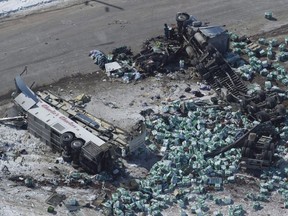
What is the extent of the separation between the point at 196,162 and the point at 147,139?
2.75 meters

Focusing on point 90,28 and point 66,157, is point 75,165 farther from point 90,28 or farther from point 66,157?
point 90,28

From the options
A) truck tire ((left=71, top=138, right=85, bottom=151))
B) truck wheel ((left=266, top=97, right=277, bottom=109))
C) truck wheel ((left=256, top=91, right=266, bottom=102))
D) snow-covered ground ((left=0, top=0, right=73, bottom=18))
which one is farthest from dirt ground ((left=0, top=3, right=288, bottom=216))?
snow-covered ground ((left=0, top=0, right=73, bottom=18))

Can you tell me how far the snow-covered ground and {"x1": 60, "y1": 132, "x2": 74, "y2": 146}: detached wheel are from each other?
47.4 feet

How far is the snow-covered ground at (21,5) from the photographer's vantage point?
40969mm

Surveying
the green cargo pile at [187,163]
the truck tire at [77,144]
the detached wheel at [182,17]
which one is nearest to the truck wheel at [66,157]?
the truck tire at [77,144]

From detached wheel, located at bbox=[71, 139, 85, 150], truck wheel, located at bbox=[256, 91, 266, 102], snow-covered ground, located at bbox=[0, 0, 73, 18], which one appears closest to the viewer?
detached wheel, located at bbox=[71, 139, 85, 150]

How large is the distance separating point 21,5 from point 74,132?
14.9 metres

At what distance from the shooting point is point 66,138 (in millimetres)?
28656

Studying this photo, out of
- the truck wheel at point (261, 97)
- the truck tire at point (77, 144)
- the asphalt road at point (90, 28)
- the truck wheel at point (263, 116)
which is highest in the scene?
the asphalt road at point (90, 28)

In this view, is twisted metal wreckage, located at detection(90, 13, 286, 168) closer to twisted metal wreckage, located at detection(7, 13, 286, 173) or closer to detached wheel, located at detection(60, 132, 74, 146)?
twisted metal wreckage, located at detection(7, 13, 286, 173)

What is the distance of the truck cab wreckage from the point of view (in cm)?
2836

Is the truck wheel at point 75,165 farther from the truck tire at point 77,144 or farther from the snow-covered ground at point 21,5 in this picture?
the snow-covered ground at point 21,5

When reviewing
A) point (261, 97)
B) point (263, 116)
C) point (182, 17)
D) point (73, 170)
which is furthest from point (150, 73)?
point (73, 170)

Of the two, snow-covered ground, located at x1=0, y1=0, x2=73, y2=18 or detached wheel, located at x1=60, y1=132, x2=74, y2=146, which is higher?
snow-covered ground, located at x1=0, y1=0, x2=73, y2=18
